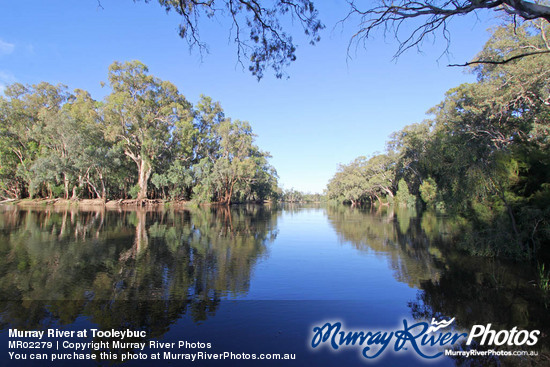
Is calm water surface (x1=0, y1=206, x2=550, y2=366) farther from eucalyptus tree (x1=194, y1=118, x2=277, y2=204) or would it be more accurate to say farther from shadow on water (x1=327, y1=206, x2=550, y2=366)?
eucalyptus tree (x1=194, y1=118, x2=277, y2=204)

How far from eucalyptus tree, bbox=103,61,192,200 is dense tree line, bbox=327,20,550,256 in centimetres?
3346

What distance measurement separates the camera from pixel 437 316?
577 centimetres

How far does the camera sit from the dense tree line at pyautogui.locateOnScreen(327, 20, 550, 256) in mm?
9641

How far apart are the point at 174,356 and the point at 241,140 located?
4784cm

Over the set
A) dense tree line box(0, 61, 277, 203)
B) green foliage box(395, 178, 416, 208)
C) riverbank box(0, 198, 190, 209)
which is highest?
dense tree line box(0, 61, 277, 203)

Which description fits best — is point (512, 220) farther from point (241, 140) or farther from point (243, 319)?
point (241, 140)

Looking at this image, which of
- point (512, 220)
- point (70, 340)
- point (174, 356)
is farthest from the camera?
point (512, 220)

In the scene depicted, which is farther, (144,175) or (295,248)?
(144,175)

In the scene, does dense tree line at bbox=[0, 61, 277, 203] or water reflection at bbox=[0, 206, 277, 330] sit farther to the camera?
dense tree line at bbox=[0, 61, 277, 203]

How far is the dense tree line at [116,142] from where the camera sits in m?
38.2

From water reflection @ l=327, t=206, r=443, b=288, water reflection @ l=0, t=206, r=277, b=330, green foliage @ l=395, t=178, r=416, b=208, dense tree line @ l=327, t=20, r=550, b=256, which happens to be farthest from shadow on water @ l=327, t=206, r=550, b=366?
green foliage @ l=395, t=178, r=416, b=208

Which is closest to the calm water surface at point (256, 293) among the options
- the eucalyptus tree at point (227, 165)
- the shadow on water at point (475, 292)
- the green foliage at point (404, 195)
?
the shadow on water at point (475, 292)

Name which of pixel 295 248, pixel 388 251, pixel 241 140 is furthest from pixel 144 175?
pixel 388 251

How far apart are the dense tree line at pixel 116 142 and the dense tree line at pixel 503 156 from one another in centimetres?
3062
